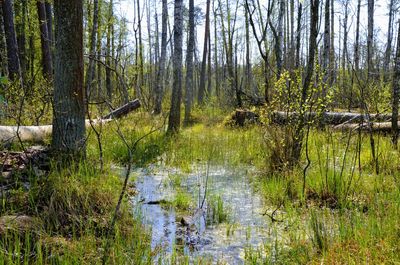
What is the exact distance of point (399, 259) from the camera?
2.58 m

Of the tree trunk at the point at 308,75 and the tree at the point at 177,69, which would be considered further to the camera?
the tree at the point at 177,69

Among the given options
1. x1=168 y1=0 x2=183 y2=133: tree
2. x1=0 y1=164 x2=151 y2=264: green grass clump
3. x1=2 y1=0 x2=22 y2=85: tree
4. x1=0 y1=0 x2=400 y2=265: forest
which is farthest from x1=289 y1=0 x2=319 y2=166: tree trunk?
x1=2 y1=0 x2=22 y2=85: tree

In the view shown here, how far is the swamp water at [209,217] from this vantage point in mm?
3380

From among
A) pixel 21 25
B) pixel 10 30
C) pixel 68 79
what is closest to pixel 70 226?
pixel 68 79

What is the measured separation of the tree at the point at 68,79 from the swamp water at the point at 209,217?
1187 mm

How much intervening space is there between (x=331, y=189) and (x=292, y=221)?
92 centimetres

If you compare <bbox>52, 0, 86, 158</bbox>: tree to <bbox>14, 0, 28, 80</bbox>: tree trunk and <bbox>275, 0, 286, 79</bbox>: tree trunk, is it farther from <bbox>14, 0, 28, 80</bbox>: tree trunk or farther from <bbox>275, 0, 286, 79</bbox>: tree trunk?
→ <bbox>14, 0, 28, 80</bbox>: tree trunk

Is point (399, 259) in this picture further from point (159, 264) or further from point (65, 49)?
point (65, 49)

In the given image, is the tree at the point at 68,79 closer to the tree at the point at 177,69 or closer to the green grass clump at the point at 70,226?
the green grass clump at the point at 70,226

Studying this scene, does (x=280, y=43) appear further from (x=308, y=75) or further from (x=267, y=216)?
(x=267, y=216)

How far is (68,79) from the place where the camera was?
509 centimetres

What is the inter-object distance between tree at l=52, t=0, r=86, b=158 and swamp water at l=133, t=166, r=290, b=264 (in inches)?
46.7

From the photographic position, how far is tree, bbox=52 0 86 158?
499 centimetres

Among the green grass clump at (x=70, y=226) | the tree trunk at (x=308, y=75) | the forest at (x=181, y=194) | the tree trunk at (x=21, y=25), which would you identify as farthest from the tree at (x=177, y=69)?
the tree trunk at (x=21, y=25)
